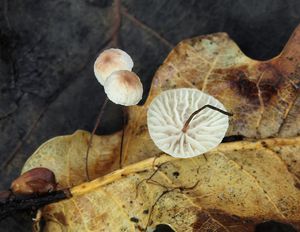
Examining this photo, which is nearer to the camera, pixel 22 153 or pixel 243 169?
pixel 243 169

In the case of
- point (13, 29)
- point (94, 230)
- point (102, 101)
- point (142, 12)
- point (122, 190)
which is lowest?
point (94, 230)

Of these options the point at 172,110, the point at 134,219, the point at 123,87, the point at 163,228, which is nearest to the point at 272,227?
the point at 163,228

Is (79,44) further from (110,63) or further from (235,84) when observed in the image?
(235,84)

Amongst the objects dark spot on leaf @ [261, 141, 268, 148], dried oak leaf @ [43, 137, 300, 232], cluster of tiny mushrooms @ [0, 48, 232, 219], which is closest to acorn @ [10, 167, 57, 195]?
cluster of tiny mushrooms @ [0, 48, 232, 219]

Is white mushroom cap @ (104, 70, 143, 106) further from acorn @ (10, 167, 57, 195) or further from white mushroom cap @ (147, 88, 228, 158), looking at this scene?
acorn @ (10, 167, 57, 195)

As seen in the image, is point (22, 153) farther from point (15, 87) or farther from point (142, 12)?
point (142, 12)

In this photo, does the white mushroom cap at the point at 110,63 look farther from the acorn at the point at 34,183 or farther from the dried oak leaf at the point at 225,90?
the acorn at the point at 34,183

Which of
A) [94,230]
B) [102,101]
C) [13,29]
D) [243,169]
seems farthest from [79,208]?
[13,29]
